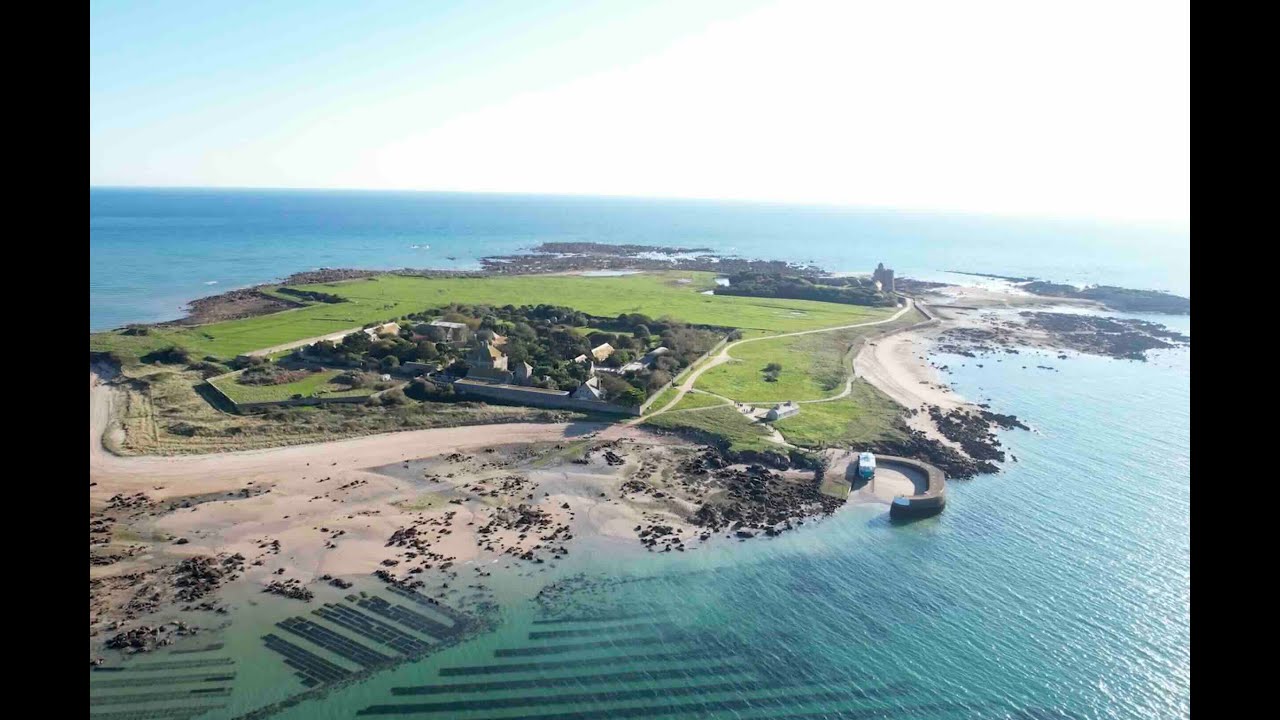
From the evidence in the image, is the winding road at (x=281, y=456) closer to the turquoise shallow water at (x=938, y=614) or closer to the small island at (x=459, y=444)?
the small island at (x=459, y=444)

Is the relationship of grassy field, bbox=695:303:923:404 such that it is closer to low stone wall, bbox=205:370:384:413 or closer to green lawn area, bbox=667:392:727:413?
green lawn area, bbox=667:392:727:413

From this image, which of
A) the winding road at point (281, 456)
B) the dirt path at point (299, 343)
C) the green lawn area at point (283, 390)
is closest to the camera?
the winding road at point (281, 456)

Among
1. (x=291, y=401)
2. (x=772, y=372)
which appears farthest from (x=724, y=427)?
(x=291, y=401)

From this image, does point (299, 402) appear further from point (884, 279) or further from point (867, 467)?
point (884, 279)

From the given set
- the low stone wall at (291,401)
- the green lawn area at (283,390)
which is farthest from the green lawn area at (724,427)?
the green lawn area at (283,390)
